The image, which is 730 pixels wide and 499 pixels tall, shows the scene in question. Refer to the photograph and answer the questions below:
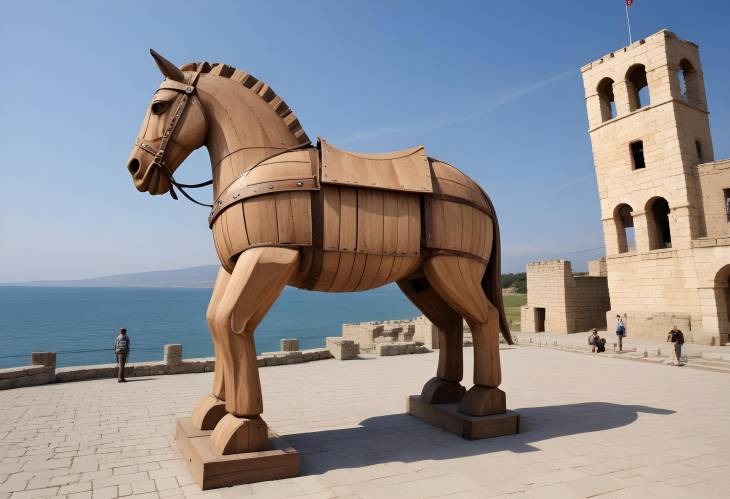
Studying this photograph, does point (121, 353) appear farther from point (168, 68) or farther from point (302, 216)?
point (302, 216)

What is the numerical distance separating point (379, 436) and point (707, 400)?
6.05 m

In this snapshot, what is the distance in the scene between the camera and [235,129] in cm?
480

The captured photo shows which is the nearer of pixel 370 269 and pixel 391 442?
pixel 370 269

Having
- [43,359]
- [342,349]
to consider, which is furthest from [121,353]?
[342,349]

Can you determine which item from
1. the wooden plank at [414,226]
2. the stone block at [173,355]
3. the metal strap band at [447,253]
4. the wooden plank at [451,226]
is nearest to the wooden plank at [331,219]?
the wooden plank at [414,226]

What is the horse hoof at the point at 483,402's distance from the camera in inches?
214

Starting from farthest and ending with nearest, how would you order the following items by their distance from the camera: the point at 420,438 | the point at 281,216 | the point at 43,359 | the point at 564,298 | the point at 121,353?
the point at 564,298
the point at 121,353
the point at 43,359
the point at 420,438
the point at 281,216

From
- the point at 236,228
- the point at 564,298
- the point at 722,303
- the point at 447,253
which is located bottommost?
the point at 722,303

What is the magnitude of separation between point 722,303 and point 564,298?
23.0ft

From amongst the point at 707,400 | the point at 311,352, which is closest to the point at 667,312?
the point at 707,400

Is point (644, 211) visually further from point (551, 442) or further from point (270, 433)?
point (270, 433)

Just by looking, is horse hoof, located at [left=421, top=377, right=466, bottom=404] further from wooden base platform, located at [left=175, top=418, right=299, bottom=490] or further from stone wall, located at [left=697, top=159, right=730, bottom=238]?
stone wall, located at [left=697, top=159, right=730, bottom=238]

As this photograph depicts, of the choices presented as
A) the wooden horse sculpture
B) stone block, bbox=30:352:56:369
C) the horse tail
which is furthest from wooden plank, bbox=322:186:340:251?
stone block, bbox=30:352:56:369

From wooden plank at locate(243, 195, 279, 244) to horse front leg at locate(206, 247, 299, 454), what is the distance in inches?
4.5
